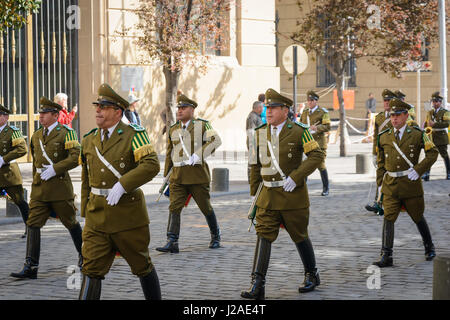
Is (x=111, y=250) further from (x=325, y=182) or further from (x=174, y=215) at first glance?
(x=325, y=182)

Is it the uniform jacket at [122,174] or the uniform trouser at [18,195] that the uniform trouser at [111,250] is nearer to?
the uniform jacket at [122,174]

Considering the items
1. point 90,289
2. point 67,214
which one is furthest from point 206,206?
point 90,289

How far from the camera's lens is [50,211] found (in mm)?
8742

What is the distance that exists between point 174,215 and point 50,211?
1.74m

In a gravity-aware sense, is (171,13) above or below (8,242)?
above

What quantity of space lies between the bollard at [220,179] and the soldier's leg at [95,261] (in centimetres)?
986

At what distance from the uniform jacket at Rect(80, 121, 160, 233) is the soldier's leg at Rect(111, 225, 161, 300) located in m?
0.06

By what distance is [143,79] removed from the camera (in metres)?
24.0

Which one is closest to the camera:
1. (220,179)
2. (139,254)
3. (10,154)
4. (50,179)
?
(139,254)

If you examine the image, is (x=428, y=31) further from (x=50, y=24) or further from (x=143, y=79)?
(x=50, y=24)

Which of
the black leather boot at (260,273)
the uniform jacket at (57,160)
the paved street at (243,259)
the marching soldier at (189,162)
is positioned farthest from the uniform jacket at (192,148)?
the black leather boot at (260,273)

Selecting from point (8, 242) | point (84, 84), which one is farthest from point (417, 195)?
point (84, 84)

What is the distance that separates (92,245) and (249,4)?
69.9 feet

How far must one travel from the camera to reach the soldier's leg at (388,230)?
8.84 m
